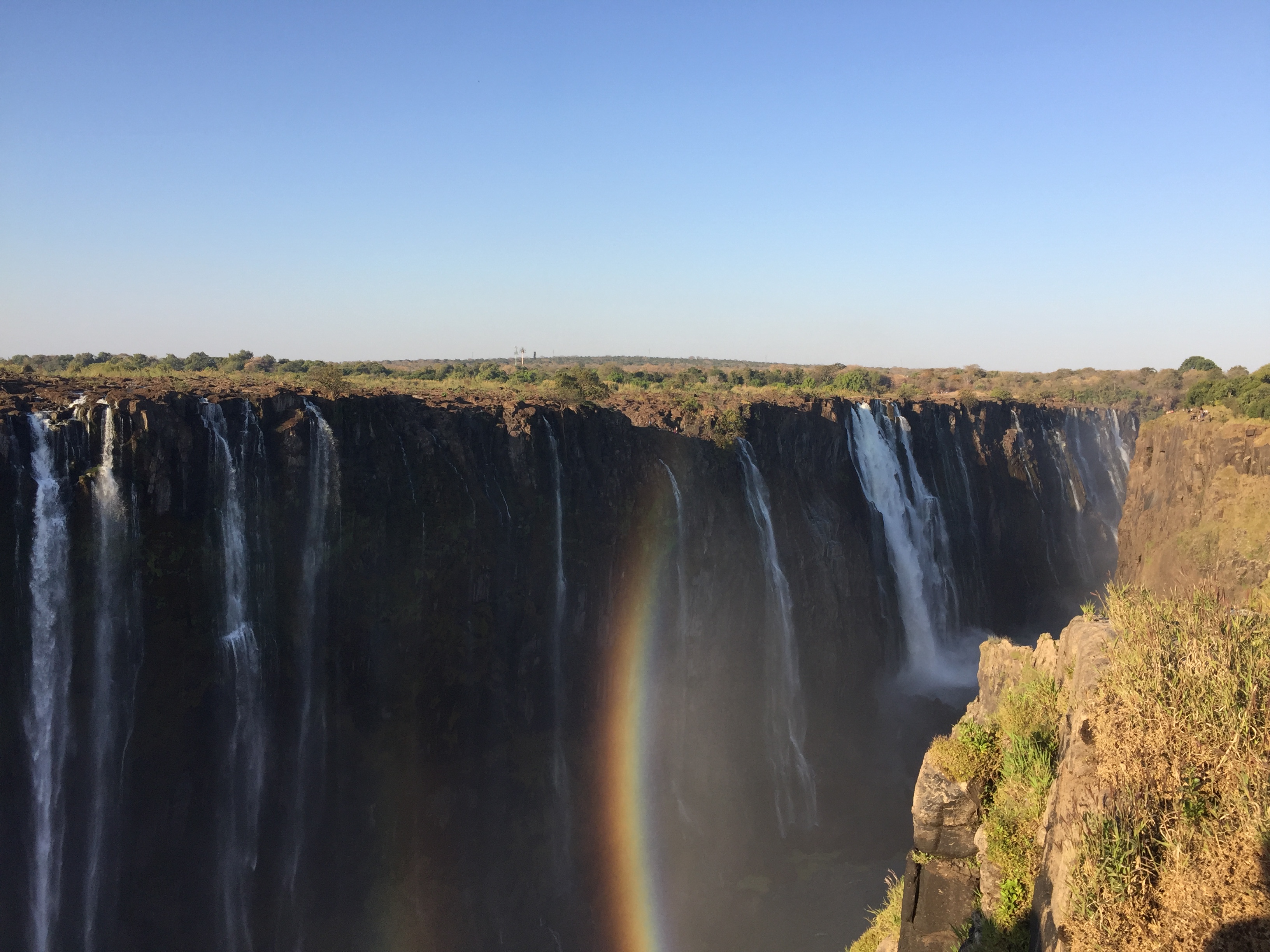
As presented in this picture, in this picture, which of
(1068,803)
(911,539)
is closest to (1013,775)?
(1068,803)

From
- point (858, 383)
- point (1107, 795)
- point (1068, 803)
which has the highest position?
point (858, 383)

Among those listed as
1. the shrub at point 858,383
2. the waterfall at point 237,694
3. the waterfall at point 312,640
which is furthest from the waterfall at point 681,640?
the shrub at point 858,383

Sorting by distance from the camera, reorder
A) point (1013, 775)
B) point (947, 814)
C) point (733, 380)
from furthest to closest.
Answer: point (733, 380), point (947, 814), point (1013, 775)

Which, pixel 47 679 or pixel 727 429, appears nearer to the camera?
pixel 47 679

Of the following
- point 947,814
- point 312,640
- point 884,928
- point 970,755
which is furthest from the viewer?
point 312,640

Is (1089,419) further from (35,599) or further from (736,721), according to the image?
(35,599)

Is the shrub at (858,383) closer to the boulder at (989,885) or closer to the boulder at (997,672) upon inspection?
the boulder at (997,672)

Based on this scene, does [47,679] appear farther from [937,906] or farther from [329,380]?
[937,906]

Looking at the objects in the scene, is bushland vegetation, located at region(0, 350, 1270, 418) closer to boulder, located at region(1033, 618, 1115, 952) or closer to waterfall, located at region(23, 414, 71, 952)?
waterfall, located at region(23, 414, 71, 952)
